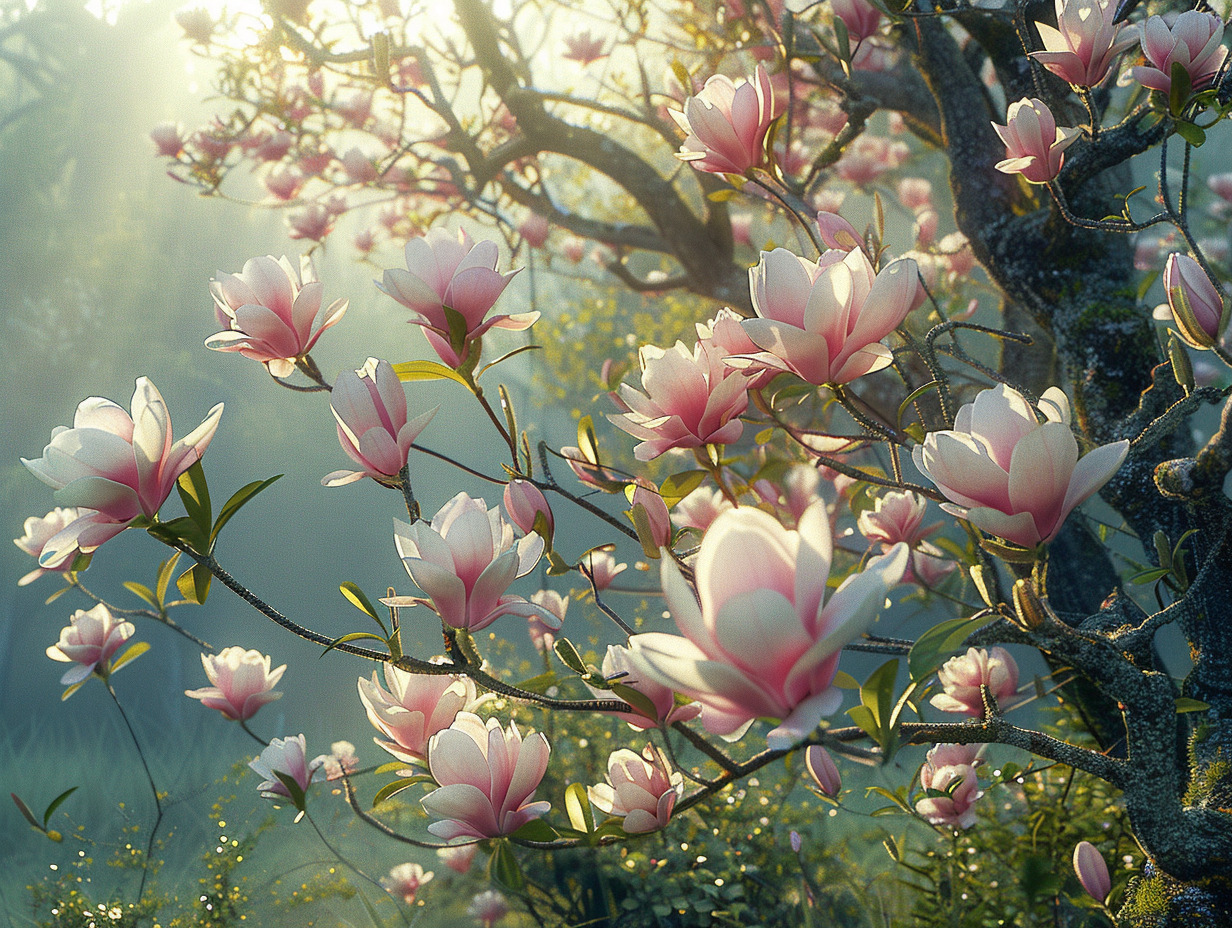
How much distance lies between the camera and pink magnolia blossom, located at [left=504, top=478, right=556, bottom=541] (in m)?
0.68

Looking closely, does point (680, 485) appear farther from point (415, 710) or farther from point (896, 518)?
point (896, 518)

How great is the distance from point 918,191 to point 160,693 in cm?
383

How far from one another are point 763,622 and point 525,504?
39 cm

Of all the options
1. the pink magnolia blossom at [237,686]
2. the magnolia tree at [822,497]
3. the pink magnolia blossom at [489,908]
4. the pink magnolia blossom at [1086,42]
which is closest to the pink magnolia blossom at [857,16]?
the magnolia tree at [822,497]

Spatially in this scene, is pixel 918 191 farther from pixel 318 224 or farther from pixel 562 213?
pixel 318 224

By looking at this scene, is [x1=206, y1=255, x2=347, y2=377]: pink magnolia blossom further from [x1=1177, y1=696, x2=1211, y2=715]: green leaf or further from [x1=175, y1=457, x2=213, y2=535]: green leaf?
[x1=1177, y1=696, x2=1211, y2=715]: green leaf

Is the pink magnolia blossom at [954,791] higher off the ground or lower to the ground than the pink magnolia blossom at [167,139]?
lower

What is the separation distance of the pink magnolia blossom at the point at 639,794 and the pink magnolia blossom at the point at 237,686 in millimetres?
600

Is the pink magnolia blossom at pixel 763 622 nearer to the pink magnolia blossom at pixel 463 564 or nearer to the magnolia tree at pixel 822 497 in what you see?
the magnolia tree at pixel 822 497

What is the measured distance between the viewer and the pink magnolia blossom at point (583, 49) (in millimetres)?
2215

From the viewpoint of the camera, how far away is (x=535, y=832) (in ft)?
1.83

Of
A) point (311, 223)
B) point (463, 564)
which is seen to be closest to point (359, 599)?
point (463, 564)

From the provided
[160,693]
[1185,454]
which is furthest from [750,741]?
[160,693]

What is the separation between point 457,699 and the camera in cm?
66
